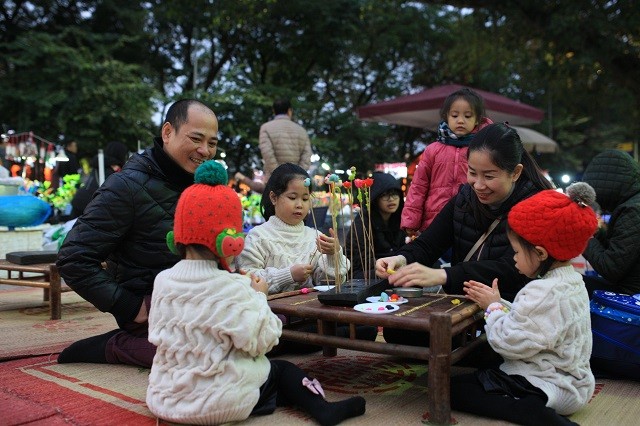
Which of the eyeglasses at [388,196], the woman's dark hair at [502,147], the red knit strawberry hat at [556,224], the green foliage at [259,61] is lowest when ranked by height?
the red knit strawberry hat at [556,224]

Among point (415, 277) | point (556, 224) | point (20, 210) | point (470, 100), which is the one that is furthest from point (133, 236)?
point (20, 210)

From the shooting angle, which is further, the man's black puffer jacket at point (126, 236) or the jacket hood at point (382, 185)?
the jacket hood at point (382, 185)

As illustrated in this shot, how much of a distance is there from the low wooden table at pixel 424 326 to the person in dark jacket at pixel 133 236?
0.60m

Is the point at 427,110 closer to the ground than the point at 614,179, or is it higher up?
higher up

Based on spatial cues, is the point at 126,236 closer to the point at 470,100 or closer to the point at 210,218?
the point at 210,218

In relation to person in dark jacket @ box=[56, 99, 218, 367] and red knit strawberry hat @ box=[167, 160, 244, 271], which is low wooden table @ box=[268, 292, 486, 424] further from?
person in dark jacket @ box=[56, 99, 218, 367]

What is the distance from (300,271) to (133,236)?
74 cm

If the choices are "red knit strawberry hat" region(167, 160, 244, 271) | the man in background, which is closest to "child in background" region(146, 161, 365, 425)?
"red knit strawberry hat" region(167, 160, 244, 271)

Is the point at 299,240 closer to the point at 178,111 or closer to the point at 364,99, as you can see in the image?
the point at 178,111

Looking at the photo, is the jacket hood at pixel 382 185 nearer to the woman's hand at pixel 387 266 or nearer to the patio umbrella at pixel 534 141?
the woman's hand at pixel 387 266

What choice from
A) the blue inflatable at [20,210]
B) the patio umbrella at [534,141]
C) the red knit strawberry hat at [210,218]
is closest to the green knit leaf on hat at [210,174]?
the red knit strawberry hat at [210,218]

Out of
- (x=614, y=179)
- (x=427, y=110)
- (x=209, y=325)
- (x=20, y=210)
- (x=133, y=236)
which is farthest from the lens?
(x=427, y=110)

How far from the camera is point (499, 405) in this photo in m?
1.83

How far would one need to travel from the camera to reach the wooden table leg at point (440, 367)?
67.5 inches
